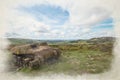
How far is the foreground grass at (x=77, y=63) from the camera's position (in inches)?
65.7

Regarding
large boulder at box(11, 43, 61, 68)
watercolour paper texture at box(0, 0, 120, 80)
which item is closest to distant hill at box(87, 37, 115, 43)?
watercolour paper texture at box(0, 0, 120, 80)

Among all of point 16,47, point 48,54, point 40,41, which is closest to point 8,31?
point 16,47

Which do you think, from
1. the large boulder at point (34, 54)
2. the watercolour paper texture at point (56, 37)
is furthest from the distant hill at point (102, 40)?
the large boulder at point (34, 54)

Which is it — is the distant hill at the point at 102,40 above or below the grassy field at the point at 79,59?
above

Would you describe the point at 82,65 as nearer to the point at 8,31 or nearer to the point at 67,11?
the point at 67,11

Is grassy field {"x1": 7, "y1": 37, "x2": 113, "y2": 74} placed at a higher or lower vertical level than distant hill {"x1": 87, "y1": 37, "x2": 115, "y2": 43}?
lower

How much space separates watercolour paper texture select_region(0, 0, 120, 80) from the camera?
5.44ft

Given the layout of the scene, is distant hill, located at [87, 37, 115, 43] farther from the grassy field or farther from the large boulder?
the large boulder

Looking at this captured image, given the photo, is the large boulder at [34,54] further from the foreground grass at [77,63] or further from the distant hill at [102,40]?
the distant hill at [102,40]

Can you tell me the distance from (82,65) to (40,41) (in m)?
0.39

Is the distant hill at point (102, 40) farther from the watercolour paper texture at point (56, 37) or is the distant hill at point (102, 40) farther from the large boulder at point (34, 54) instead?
the large boulder at point (34, 54)

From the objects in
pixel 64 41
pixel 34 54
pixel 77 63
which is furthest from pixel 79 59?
pixel 34 54

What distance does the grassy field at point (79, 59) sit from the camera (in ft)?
5.48

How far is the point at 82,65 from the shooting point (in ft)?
5.48
